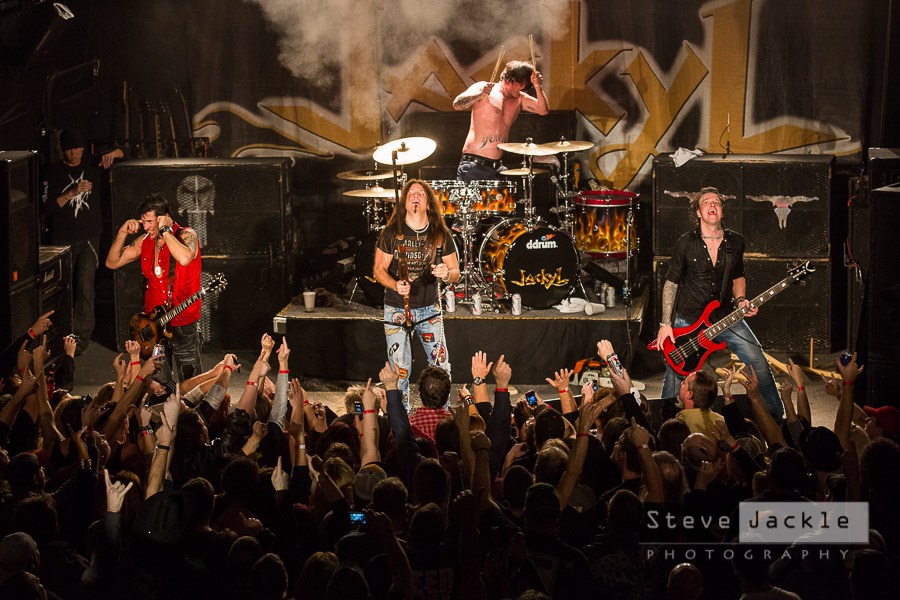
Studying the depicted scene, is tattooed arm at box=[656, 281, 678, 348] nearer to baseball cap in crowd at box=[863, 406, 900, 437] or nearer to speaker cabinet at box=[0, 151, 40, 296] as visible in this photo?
baseball cap in crowd at box=[863, 406, 900, 437]

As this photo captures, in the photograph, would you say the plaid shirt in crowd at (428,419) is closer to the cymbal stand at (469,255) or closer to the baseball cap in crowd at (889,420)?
the baseball cap in crowd at (889,420)

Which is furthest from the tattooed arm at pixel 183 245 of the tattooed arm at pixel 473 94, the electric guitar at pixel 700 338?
the electric guitar at pixel 700 338

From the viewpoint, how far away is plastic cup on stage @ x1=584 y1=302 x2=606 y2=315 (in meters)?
11.6

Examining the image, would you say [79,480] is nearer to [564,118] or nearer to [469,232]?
[469,232]

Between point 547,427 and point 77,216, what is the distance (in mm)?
7054

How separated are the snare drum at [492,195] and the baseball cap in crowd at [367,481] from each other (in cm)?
A: 615

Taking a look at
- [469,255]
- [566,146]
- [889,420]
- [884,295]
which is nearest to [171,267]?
[469,255]

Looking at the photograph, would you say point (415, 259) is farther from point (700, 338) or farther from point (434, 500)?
point (434, 500)

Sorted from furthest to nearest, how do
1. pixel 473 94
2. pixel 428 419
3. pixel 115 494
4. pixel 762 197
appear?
pixel 473 94
pixel 762 197
pixel 428 419
pixel 115 494

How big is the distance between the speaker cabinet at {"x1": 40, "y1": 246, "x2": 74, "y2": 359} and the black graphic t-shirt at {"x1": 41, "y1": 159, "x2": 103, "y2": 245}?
29 centimetres

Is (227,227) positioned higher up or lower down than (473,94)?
lower down

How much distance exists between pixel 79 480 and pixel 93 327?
6.84 meters

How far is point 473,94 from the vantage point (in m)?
12.4
